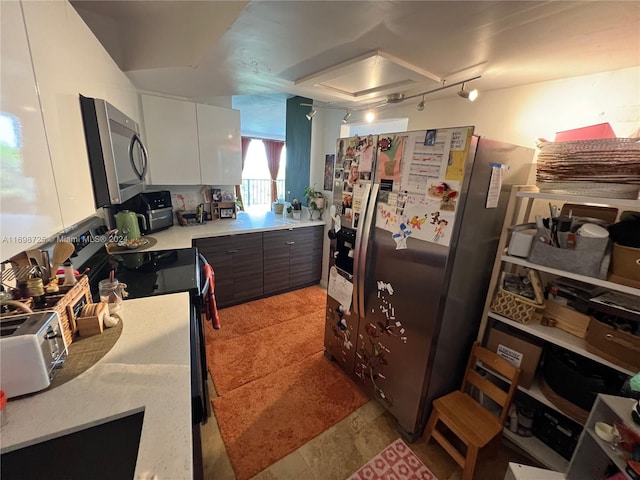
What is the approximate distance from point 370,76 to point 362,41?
0.45 meters

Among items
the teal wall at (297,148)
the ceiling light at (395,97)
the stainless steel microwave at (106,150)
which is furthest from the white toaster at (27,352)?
the teal wall at (297,148)

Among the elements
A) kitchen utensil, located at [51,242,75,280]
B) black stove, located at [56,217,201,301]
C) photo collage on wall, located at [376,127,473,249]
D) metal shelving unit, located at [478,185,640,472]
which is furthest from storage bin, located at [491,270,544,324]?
kitchen utensil, located at [51,242,75,280]

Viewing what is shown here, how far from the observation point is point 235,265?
2.71 metres

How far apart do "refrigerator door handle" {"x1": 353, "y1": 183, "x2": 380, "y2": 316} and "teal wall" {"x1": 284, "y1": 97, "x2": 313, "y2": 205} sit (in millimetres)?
1833

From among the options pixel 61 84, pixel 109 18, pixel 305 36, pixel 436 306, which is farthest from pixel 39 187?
pixel 109 18

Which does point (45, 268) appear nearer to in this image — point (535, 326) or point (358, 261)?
point (358, 261)

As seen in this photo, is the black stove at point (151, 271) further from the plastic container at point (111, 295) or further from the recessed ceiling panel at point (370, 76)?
the recessed ceiling panel at point (370, 76)

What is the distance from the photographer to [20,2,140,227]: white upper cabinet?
2.30 ft

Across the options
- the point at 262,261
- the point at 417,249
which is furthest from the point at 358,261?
the point at 262,261

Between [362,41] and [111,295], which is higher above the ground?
[362,41]

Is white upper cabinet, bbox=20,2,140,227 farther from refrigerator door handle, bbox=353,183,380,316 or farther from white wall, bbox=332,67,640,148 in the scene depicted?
white wall, bbox=332,67,640,148

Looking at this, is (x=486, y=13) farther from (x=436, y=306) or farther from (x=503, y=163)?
(x=436, y=306)

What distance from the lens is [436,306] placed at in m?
1.30

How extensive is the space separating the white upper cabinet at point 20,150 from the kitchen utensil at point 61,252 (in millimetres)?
372
